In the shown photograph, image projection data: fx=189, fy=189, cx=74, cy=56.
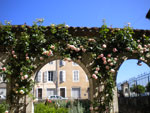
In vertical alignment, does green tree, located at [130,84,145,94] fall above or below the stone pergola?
below

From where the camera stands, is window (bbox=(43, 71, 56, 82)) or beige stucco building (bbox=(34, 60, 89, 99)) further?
window (bbox=(43, 71, 56, 82))

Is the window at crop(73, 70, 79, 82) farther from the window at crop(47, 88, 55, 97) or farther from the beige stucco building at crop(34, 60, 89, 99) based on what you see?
the window at crop(47, 88, 55, 97)

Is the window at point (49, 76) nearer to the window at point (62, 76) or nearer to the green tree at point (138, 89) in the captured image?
the window at point (62, 76)

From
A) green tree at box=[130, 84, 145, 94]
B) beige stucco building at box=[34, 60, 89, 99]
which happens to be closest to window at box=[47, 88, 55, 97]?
beige stucco building at box=[34, 60, 89, 99]

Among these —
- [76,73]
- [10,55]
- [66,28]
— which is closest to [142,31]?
[66,28]

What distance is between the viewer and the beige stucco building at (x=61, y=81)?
2702cm

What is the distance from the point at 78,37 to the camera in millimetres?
6977

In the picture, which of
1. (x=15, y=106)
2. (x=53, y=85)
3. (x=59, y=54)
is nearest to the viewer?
(x=15, y=106)

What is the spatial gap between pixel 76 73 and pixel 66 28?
68.7ft

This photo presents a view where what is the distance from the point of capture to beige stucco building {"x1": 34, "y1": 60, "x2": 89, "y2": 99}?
2702 centimetres

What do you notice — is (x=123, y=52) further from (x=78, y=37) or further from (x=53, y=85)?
(x=53, y=85)

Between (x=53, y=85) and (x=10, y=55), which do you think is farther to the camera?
(x=53, y=85)

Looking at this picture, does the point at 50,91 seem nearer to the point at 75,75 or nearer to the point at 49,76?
the point at 49,76

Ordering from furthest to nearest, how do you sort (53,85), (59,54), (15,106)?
1. (53,85)
2. (59,54)
3. (15,106)
